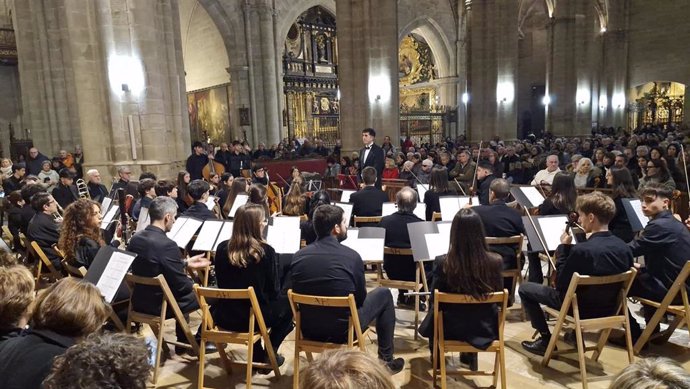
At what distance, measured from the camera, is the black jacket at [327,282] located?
3.46 meters

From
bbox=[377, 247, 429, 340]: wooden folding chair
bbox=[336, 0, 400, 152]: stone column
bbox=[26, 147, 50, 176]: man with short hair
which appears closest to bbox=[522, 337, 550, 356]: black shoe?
bbox=[377, 247, 429, 340]: wooden folding chair

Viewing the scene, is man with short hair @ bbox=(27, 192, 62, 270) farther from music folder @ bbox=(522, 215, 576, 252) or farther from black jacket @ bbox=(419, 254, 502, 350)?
music folder @ bbox=(522, 215, 576, 252)

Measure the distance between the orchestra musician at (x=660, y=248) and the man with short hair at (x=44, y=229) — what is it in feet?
19.7

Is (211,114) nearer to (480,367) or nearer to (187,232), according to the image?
(187,232)

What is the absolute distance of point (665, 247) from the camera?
157 inches

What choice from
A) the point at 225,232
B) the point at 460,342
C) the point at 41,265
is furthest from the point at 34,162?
the point at 460,342

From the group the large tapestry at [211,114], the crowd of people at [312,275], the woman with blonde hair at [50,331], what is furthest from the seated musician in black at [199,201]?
the large tapestry at [211,114]

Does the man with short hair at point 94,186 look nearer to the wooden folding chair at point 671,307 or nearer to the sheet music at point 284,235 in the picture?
the sheet music at point 284,235

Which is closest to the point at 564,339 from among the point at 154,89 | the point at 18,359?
the point at 18,359

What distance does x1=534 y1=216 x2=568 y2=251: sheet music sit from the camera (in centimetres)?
442

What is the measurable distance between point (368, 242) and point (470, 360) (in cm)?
137

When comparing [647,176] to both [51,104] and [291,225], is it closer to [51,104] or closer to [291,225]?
[291,225]

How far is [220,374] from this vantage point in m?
4.09

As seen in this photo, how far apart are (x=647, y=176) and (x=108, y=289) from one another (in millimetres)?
7804
